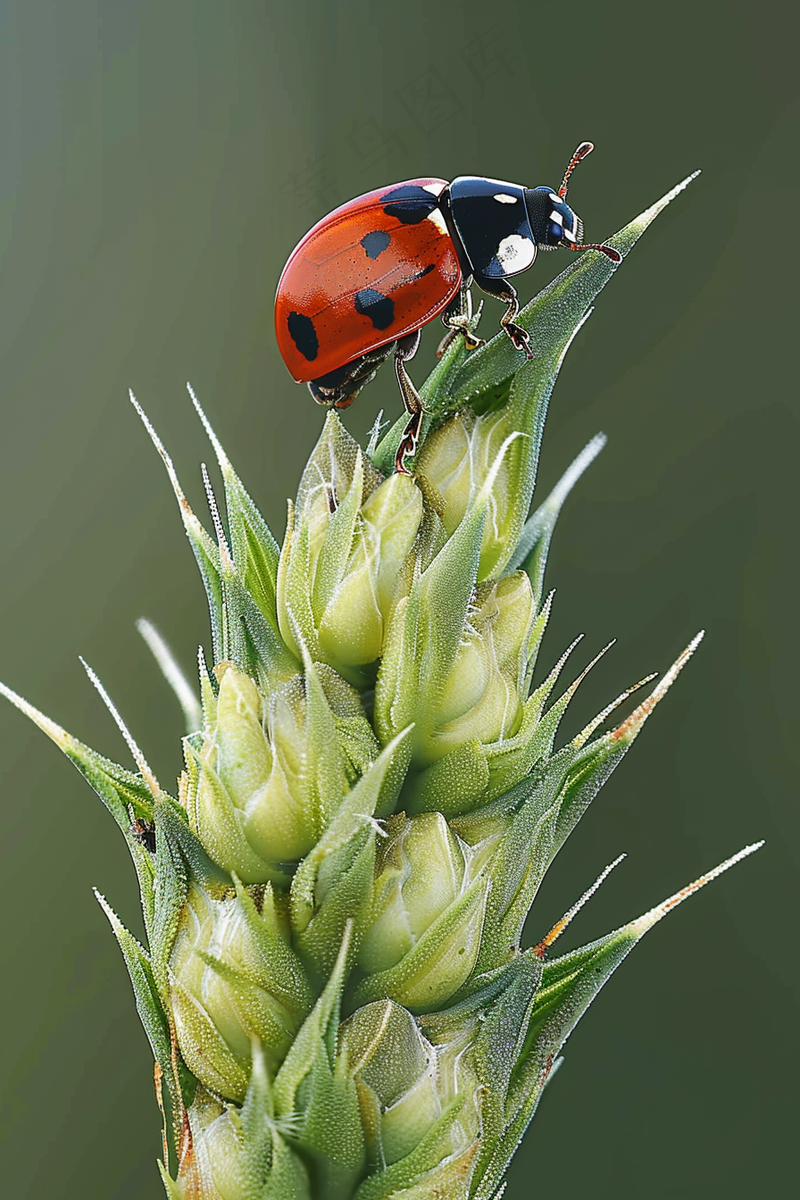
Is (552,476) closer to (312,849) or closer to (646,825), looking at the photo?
(646,825)

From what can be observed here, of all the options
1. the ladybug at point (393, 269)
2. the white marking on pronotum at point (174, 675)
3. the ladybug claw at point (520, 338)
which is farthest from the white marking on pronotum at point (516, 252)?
the white marking on pronotum at point (174, 675)

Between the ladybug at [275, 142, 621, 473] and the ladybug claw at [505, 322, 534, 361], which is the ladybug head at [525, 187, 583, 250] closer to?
A: the ladybug at [275, 142, 621, 473]

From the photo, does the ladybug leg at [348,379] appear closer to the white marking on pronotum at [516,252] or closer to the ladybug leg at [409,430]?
the white marking on pronotum at [516,252]

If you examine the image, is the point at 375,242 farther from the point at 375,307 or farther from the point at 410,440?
the point at 410,440

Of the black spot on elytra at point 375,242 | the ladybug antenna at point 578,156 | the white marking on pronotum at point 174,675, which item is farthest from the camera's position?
the black spot on elytra at point 375,242

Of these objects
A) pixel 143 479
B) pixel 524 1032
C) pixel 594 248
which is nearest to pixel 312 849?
pixel 524 1032

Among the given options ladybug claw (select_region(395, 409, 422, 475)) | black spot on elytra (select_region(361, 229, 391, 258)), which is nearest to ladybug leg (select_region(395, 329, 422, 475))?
ladybug claw (select_region(395, 409, 422, 475))
